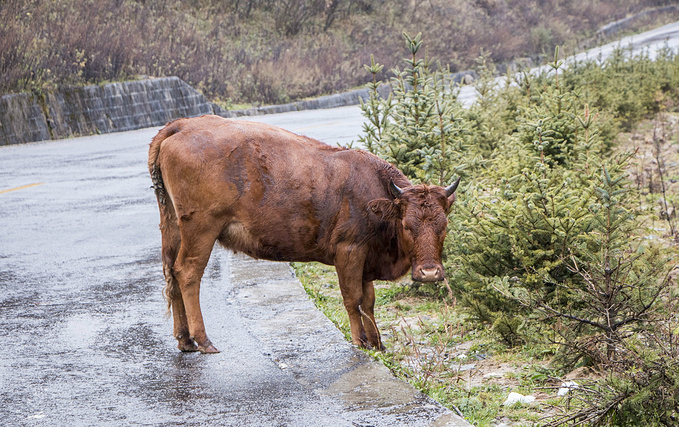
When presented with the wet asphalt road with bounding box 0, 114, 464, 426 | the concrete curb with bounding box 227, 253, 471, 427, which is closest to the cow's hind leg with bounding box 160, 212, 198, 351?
the wet asphalt road with bounding box 0, 114, 464, 426

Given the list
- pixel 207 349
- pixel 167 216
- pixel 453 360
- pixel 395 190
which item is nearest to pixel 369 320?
pixel 453 360

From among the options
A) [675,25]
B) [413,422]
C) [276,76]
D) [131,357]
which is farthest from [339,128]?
[675,25]

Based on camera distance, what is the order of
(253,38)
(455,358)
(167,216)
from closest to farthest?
(455,358)
(167,216)
(253,38)

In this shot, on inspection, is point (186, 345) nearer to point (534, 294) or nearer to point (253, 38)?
point (534, 294)

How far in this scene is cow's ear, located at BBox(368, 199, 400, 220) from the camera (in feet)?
17.6

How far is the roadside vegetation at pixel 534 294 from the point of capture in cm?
423

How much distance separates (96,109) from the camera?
69.8 ft

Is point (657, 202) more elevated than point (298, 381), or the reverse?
point (298, 381)

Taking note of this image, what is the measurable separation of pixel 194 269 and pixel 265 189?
702 millimetres

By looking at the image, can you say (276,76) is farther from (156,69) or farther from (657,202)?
(657,202)

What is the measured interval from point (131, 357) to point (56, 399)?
801 mm

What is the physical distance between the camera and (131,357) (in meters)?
5.44

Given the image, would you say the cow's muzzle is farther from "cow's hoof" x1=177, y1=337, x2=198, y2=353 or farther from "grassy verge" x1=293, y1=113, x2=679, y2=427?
"cow's hoof" x1=177, y1=337, x2=198, y2=353

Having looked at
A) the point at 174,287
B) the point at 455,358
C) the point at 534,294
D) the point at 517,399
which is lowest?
the point at 455,358
